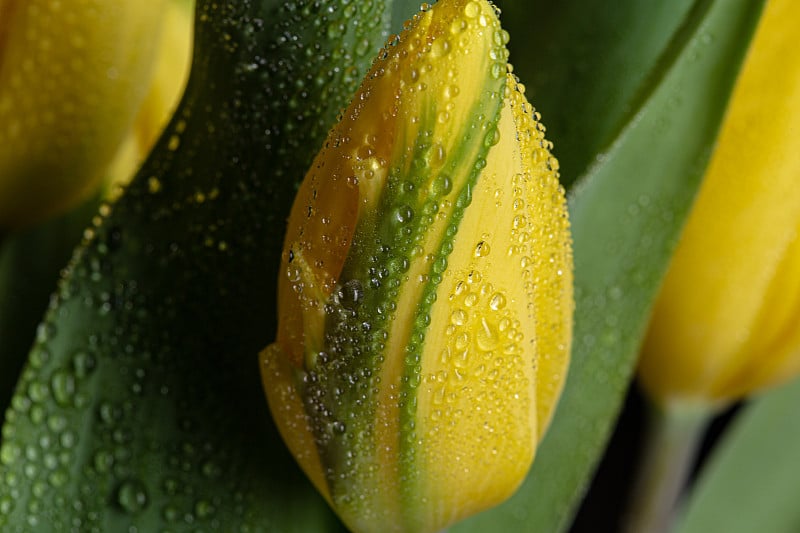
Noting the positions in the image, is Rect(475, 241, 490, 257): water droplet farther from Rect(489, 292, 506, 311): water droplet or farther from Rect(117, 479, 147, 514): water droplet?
Rect(117, 479, 147, 514): water droplet

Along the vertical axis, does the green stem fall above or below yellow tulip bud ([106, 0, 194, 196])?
below

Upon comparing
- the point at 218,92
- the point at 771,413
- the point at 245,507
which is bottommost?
the point at 771,413

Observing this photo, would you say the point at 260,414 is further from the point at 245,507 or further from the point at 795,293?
the point at 795,293

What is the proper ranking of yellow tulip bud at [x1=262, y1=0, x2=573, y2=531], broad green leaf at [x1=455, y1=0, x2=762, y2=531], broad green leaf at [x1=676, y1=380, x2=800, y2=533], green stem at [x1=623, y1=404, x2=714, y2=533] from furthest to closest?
broad green leaf at [x1=676, y1=380, x2=800, y2=533]
green stem at [x1=623, y1=404, x2=714, y2=533]
broad green leaf at [x1=455, y1=0, x2=762, y2=531]
yellow tulip bud at [x1=262, y1=0, x2=573, y2=531]

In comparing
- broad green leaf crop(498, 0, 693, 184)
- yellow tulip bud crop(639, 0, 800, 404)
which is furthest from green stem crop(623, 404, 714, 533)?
broad green leaf crop(498, 0, 693, 184)

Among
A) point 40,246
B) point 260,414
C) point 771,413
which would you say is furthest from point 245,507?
point 771,413

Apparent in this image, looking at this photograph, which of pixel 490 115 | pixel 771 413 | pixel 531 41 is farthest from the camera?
pixel 771 413
